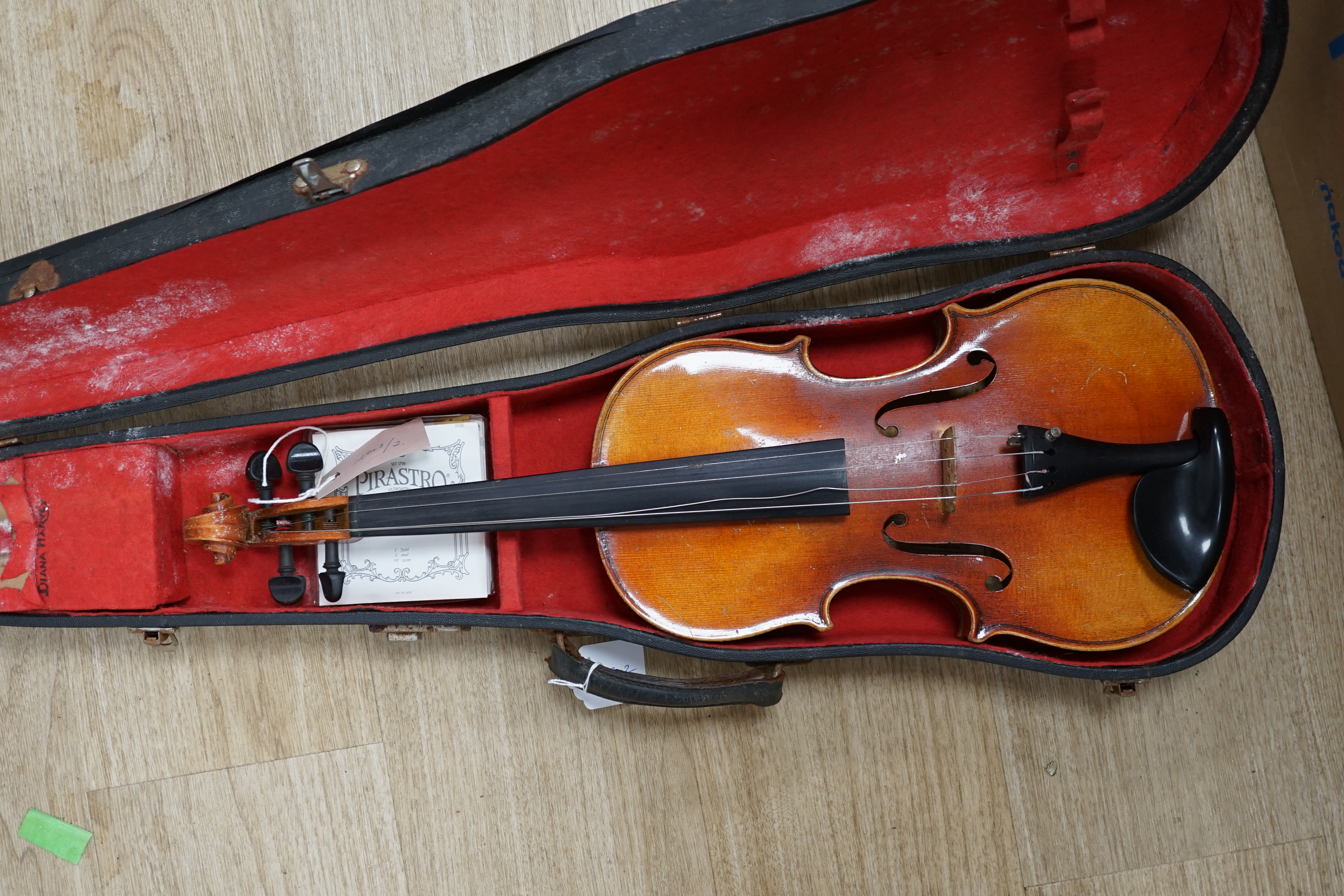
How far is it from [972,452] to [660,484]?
53 centimetres

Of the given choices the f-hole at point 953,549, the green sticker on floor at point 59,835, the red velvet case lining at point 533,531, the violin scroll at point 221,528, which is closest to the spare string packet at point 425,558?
the red velvet case lining at point 533,531

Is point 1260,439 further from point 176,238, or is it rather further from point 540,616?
point 176,238

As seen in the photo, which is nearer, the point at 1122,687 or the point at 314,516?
the point at 314,516

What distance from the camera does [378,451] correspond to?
1394 mm

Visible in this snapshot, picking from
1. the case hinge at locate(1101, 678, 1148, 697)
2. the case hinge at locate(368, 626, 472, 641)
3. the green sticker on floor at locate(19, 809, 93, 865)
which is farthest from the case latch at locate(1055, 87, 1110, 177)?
the green sticker on floor at locate(19, 809, 93, 865)

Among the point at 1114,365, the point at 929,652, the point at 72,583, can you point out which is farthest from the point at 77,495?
the point at 1114,365

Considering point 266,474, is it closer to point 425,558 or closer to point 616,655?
point 425,558

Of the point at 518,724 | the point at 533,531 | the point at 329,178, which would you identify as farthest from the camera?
the point at 518,724

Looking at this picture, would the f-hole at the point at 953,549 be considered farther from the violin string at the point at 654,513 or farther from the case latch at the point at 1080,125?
the case latch at the point at 1080,125

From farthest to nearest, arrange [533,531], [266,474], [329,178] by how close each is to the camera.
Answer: [533,531], [266,474], [329,178]

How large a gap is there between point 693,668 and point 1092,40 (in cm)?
129

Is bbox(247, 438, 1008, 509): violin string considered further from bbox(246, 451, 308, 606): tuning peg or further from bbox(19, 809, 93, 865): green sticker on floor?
bbox(19, 809, 93, 865): green sticker on floor

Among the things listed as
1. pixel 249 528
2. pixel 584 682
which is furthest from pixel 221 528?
pixel 584 682

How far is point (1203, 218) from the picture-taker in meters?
1.59
